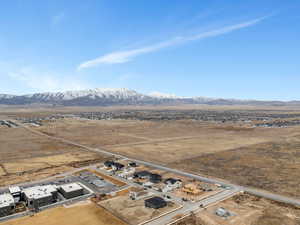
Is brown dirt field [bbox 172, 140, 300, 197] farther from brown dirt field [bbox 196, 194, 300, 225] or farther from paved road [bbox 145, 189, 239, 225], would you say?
paved road [bbox 145, 189, 239, 225]

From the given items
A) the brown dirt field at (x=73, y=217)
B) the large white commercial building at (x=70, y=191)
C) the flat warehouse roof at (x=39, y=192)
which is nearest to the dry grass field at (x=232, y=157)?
the large white commercial building at (x=70, y=191)

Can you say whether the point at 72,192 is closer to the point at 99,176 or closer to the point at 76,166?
the point at 99,176

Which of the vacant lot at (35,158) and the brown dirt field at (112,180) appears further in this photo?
the vacant lot at (35,158)

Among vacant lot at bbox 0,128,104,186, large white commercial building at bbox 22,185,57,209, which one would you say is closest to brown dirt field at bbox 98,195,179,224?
large white commercial building at bbox 22,185,57,209

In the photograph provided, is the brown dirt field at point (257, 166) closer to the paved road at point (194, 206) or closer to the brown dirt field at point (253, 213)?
the brown dirt field at point (253, 213)

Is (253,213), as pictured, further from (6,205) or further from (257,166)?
(6,205)
